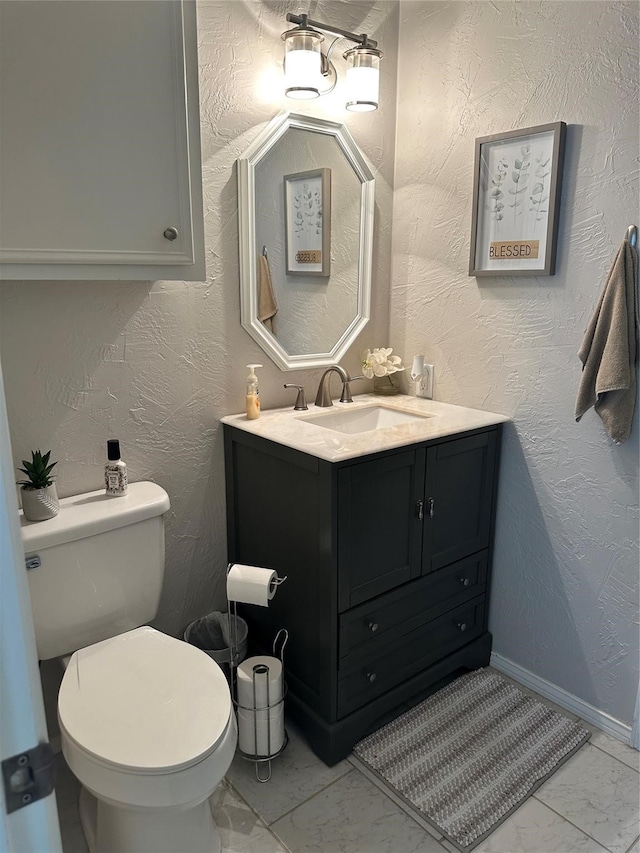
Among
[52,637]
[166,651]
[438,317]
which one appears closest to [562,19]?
[438,317]

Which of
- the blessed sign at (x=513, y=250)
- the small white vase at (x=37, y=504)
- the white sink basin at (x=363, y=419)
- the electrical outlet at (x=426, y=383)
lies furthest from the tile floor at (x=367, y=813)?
the blessed sign at (x=513, y=250)

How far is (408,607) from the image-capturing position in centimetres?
195

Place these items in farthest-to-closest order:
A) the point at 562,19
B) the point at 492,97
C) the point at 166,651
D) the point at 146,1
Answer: the point at 492,97 → the point at 562,19 → the point at 166,651 → the point at 146,1

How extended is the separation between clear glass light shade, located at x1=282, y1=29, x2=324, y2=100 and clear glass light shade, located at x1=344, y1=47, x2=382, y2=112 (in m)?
0.16

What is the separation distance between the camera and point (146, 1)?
1386mm

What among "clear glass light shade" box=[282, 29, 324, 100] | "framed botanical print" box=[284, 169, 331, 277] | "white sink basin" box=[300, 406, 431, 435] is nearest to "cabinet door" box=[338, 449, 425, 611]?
"white sink basin" box=[300, 406, 431, 435]

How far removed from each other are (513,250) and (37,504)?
5.26 ft

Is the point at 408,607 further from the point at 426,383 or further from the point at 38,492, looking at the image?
the point at 38,492

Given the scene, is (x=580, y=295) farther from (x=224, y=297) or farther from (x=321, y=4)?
(x=321, y=4)

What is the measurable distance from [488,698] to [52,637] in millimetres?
1422

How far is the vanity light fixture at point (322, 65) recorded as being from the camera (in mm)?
1858

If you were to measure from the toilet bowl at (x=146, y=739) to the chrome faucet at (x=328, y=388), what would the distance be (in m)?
0.98

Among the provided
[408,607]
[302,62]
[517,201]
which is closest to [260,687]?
[408,607]

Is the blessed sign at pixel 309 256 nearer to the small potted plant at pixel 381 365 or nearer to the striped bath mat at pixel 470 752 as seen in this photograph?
the small potted plant at pixel 381 365
